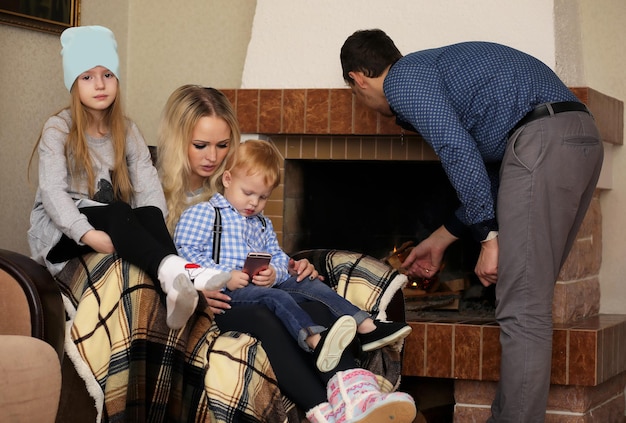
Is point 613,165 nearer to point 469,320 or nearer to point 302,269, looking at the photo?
point 469,320

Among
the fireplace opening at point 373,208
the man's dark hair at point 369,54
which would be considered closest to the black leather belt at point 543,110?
the man's dark hair at point 369,54

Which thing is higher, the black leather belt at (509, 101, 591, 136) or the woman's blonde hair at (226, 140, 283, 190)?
Answer: the black leather belt at (509, 101, 591, 136)

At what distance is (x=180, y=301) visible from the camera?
2.23 m

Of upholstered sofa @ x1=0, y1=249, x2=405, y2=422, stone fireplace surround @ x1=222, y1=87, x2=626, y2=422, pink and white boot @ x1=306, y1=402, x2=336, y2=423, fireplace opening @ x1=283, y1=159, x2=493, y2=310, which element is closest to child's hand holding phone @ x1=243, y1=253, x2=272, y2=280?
pink and white boot @ x1=306, y1=402, x2=336, y2=423

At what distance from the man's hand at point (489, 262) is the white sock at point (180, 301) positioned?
961 millimetres

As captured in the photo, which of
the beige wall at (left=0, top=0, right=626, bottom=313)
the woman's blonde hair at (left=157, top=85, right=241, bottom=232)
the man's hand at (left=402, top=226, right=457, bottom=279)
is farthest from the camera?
the beige wall at (left=0, top=0, right=626, bottom=313)

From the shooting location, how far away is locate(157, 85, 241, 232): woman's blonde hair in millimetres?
2938

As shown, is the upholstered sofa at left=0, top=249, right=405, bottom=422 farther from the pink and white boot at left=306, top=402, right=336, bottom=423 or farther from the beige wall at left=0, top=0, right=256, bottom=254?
the beige wall at left=0, top=0, right=256, bottom=254

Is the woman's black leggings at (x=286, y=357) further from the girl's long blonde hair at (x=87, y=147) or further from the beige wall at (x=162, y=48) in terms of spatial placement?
the beige wall at (x=162, y=48)

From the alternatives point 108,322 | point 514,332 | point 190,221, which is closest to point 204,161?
point 190,221

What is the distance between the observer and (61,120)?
8.97 ft

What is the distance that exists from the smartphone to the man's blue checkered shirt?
1.88 feet

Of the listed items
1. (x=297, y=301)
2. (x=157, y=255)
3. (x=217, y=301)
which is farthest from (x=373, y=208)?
(x=157, y=255)

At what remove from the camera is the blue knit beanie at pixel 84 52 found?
2764mm
